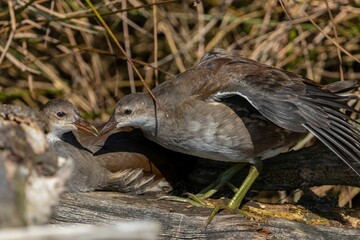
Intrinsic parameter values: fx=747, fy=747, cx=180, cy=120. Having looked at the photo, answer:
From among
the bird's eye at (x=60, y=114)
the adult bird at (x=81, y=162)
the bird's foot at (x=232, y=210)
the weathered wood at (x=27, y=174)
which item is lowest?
the bird's foot at (x=232, y=210)

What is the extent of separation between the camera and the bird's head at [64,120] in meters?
4.69

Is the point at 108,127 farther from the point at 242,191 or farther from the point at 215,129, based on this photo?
the point at 242,191

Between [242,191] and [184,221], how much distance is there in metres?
0.50

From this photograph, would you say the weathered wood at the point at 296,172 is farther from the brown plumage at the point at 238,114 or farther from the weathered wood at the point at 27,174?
the weathered wood at the point at 27,174

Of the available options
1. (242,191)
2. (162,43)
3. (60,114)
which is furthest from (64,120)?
(162,43)

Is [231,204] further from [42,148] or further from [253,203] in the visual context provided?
[42,148]

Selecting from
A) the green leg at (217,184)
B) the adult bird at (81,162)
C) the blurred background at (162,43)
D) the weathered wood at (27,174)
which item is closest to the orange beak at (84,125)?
the adult bird at (81,162)

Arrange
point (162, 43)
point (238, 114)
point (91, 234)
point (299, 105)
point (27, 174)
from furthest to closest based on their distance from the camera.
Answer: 1. point (162, 43)
2. point (238, 114)
3. point (299, 105)
4. point (27, 174)
5. point (91, 234)

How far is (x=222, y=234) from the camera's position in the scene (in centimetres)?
413

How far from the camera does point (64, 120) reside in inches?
185

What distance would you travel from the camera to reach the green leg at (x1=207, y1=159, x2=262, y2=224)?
14.4 ft

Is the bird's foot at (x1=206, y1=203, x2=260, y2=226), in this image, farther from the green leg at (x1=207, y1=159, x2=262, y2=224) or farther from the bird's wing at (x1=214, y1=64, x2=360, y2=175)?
the bird's wing at (x1=214, y1=64, x2=360, y2=175)

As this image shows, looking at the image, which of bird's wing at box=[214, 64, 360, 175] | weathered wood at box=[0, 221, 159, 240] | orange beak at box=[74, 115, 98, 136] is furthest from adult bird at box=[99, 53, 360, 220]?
weathered wood at box=[0, 221, 159, 240]

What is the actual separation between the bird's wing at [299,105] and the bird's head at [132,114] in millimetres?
458
